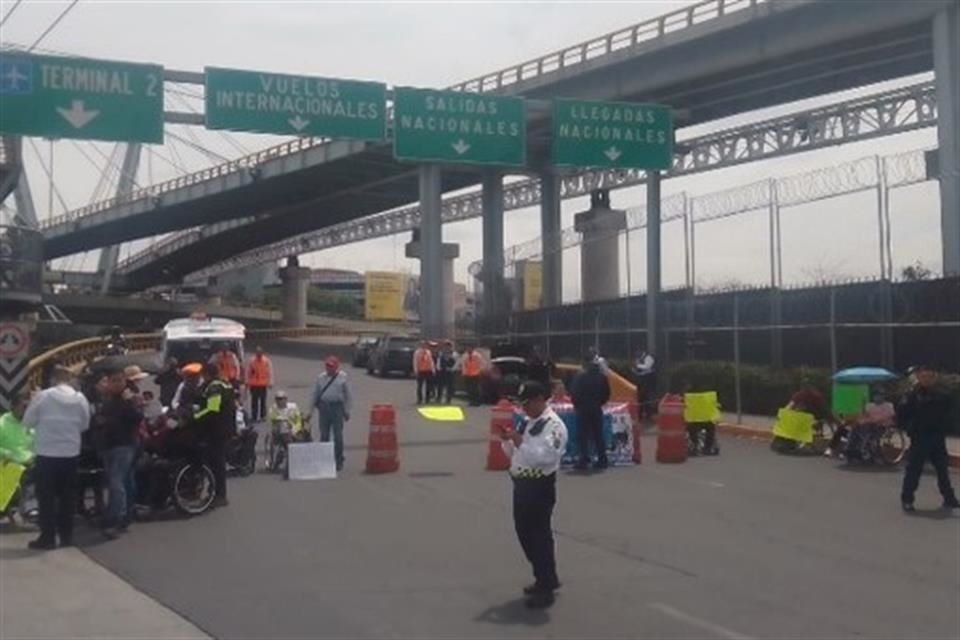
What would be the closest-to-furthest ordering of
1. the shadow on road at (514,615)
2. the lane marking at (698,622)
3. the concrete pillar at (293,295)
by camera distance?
the lane marking at (698,622) → the shadow on road at (514,615) → the concrete pillar at (293,295)

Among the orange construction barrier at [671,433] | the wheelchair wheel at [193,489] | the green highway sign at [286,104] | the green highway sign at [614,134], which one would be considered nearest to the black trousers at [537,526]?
the wheelchair wheel at [193,489]

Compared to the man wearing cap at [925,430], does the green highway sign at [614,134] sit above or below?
above

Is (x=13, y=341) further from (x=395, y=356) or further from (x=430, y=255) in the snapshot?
(x=430, y=255)

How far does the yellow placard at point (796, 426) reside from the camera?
2159 centimetres

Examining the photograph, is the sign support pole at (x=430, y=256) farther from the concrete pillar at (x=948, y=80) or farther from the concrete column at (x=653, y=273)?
the concrete pillar at (x=948, y=80)

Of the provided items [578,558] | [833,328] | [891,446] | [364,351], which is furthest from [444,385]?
[578,558]

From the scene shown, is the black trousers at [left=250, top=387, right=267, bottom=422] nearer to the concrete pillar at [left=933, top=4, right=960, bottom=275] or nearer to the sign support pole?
the concrete pillar at [left=933, top=4, right=960, bottom=275]

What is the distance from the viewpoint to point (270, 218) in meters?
75.6

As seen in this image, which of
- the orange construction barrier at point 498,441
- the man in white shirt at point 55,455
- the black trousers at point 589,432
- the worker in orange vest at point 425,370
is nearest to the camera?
the man in white shirt at point 55,455

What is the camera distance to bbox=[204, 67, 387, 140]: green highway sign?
2859 centimetres

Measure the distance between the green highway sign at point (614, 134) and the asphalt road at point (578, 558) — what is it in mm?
13149

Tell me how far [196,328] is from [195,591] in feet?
60.8

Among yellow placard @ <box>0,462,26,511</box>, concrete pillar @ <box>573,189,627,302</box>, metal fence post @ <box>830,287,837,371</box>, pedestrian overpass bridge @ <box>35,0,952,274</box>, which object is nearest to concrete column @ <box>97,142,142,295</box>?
pedestrian overpass bridge @ <box>35,0,952,274</box>

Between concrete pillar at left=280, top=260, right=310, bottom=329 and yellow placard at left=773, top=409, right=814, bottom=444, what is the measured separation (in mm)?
78087
